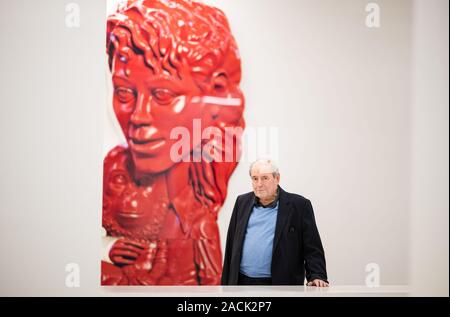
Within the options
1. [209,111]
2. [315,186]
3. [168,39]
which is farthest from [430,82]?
[168,39]

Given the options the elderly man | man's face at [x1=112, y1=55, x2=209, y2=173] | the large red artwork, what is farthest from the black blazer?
man's face at [x1=112, y1=55, x2=209, y2=173]

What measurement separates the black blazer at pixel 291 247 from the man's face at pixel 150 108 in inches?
40.2

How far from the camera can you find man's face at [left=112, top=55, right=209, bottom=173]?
3869 millimetres

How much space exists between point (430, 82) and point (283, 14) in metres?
1.22

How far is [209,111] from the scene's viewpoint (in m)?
3.90

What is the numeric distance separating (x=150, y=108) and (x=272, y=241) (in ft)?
4.77

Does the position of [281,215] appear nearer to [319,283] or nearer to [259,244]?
[259,244]

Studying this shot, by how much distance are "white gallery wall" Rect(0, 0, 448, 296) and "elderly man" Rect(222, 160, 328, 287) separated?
785 mm

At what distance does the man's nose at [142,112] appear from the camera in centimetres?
386

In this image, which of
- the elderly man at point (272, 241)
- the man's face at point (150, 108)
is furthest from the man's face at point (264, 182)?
the man's face at point (150, 108)

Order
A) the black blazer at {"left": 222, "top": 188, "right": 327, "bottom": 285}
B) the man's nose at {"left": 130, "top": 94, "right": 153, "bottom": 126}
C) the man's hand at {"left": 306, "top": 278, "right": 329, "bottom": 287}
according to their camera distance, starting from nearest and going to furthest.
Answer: the man's hand at {"left": 306, "top": 278, "right": 329, "bottom": 287}
the black blazer at {"left": 222, "top": 188, "right": 327, "bottom": 285}
the man's nose at {"left": 130, "top": 94, "right": 153, "bottom": 126}

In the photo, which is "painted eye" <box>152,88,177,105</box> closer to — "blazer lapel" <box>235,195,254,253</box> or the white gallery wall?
the white gallery wall

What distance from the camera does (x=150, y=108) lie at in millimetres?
3871

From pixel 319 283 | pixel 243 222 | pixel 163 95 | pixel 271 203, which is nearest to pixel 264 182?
pixel 271 203
